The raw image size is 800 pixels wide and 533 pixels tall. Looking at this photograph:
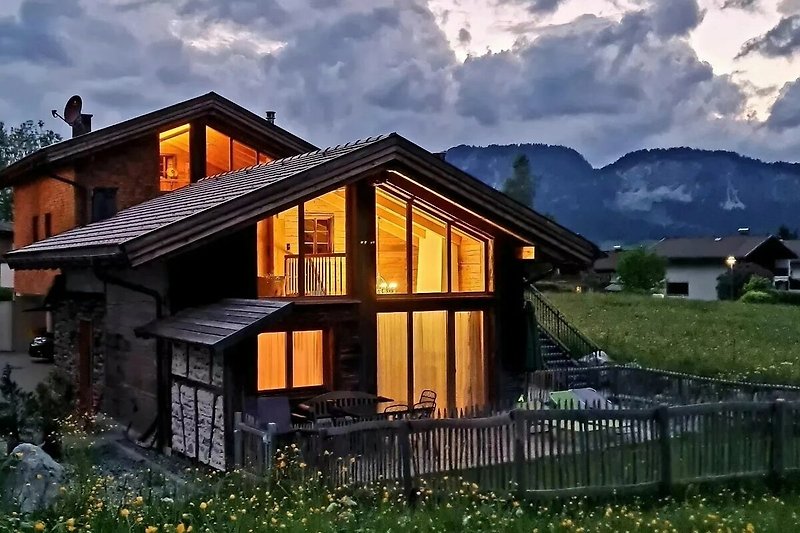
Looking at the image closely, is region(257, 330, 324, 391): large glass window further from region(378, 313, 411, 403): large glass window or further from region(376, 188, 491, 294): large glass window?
region(376, 188, 491, 294): large glass window

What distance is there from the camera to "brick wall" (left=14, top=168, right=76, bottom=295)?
73.2 feet

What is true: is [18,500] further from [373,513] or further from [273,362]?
[273,362]

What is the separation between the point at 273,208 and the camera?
13.5m

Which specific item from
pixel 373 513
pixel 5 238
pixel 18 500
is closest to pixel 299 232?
pixel 373 513

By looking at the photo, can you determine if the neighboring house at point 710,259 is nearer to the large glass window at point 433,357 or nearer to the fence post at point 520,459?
the large glass window at point 433,357

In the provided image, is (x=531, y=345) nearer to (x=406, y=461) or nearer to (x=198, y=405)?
(x=198, y=405)

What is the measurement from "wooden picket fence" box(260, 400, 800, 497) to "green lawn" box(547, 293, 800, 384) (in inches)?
333

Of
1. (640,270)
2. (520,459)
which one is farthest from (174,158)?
(640,270)

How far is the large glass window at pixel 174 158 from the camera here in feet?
72.9

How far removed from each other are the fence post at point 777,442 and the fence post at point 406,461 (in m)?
4.85

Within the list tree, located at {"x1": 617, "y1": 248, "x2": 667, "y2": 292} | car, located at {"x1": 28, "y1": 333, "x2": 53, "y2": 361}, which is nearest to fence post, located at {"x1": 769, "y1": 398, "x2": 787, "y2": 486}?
car, located at {"x1": 28, "y1": 333, "x2": 53, "y2": 361}

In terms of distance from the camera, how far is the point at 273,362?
47.6 feet

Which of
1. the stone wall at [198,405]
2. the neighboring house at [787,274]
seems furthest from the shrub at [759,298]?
the stone wall at [198,405]

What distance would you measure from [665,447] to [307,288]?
258 inches
